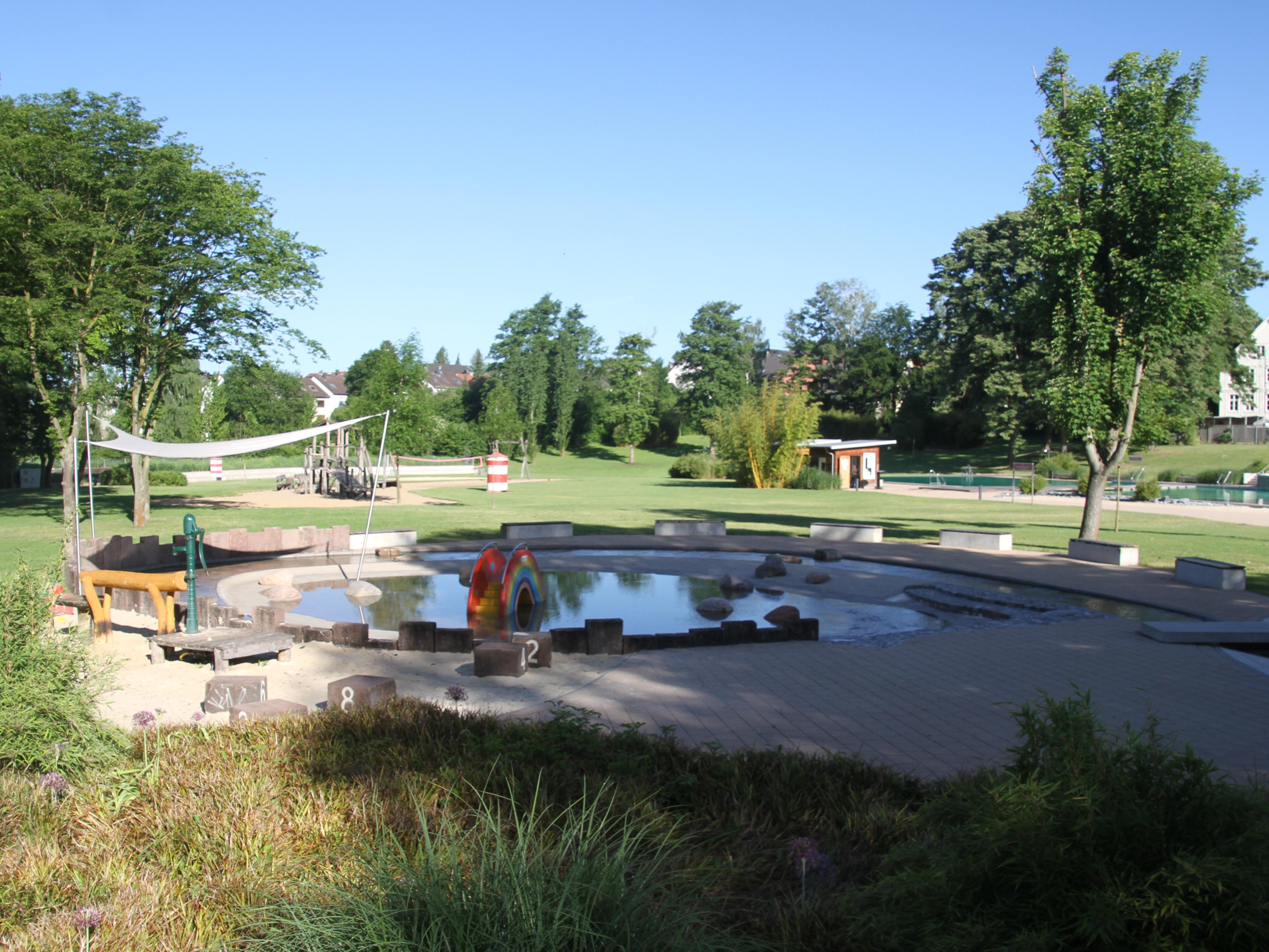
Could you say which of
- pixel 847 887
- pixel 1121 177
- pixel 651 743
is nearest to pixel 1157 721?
pixel 847 887

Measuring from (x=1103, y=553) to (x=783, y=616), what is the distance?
8.26 meters

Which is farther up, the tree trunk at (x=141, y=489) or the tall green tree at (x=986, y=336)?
the tall green tree at (x=986, y=336)

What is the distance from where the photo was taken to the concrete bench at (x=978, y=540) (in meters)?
16.4

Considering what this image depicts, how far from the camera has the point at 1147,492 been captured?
3459 centimetres

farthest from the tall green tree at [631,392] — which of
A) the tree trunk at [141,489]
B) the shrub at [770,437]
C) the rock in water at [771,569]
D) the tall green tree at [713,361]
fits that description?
the rock in water at [771,569]

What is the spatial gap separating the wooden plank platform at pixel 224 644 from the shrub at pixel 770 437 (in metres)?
34.9

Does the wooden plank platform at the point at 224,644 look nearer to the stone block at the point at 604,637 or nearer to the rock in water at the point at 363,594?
the stone block at the point at 604,637

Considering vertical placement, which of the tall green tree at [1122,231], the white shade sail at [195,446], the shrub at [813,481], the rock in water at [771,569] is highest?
the tall green tree at [1122,231]

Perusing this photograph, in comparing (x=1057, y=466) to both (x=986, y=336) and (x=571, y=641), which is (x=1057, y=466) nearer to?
(x=986, y=336)

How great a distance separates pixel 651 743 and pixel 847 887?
1.87 m

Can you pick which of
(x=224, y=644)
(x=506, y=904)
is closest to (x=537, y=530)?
(x=224, y=644)

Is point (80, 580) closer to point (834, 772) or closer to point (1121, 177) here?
point (834, 772)

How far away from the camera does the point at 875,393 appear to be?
236 feet

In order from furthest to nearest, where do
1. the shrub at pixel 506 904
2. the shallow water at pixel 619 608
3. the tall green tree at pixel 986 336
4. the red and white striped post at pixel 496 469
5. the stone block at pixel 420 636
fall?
the tall green tree at pixel 986 336, the red and white striped post at pixel 496 469, the shallow water at pixel 619 608, the stone block at pixel 420 636, the shrub at pixel 506 904
